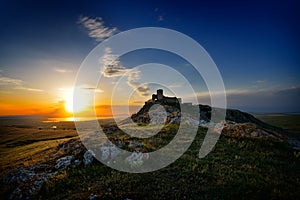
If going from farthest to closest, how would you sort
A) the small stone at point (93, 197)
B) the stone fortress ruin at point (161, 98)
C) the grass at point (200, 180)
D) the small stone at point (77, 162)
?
1. the stone fortress ruin at point (161, 98)
2. the small stone at point (77, 162)
3. the grass at point (200, 180)
4. the small stone at point (93, 197)

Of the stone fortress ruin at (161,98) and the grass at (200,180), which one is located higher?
the stone fortress ruin at (161,98)

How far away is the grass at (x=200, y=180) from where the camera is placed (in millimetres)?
10617

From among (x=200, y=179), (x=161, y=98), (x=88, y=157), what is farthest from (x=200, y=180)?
(x=161, y=98)

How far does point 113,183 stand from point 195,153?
10.2 metres

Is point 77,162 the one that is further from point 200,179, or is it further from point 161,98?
point 161,98

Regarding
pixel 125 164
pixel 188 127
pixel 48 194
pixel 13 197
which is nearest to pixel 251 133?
pixel 188 127

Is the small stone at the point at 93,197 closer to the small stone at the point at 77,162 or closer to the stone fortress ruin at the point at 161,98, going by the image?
the small stone at the point at 77,162

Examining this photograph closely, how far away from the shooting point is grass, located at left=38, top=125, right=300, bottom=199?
10.6m

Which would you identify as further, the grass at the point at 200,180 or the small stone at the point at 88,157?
the small stone at the point at 88,157

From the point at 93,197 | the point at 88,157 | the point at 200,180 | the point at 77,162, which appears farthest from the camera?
the point at 88,157

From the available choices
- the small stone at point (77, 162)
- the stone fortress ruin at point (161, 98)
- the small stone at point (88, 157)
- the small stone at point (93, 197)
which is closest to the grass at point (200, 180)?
the small stone at point (93, 197)

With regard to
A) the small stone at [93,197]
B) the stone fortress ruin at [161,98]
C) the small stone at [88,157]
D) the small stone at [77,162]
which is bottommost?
the small stone at [93,197]

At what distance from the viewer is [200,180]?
12602mm

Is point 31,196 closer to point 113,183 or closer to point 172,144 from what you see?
point 113,183
